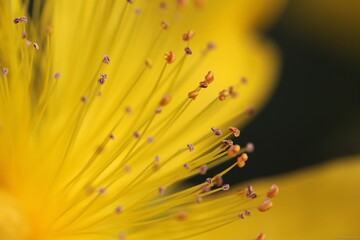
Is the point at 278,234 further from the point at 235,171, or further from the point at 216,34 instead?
the point at 216,34

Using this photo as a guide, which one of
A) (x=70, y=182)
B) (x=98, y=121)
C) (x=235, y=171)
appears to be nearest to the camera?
(x=70, y=182)

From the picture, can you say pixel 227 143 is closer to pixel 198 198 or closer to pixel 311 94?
pixel 198 198

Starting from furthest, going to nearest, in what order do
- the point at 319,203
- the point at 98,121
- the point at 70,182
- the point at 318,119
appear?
the point at 318,119
the point at 319,203
the point at 98,121
the point at 70,182

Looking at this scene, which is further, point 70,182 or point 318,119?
point 318,119

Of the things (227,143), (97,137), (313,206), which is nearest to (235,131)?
(227,143)

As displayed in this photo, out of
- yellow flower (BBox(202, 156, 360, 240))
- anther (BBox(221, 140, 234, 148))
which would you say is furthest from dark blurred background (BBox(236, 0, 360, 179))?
anther (BBox(221, 140, 234, 148))

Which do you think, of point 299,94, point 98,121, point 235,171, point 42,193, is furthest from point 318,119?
point 42,193

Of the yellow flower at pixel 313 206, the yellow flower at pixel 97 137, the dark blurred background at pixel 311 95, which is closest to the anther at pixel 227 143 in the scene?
the yellow flower at pixel 97 137

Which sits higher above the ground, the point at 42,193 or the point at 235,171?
the point at 235,171
